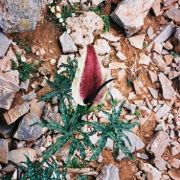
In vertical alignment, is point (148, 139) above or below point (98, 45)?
below

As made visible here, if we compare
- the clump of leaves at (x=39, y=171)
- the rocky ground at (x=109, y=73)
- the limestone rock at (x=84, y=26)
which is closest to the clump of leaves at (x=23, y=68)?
the rocky ground at (x=109, y=73)

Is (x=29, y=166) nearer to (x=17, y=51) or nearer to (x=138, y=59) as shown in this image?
(x=17, y=51)

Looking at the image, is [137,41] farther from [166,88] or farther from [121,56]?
[166,88]

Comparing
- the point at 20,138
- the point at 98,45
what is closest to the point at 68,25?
the point at 98,45

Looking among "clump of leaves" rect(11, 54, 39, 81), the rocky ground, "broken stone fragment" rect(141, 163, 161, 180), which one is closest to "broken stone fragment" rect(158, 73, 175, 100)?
the rocky ground

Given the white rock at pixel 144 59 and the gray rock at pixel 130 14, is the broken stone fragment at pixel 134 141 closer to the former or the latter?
the white rock at pixel 144 59

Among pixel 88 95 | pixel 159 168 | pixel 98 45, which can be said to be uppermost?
pixel 88 95

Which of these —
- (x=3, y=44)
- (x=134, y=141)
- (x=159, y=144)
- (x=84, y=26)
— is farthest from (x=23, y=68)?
(x=159, y=144)
